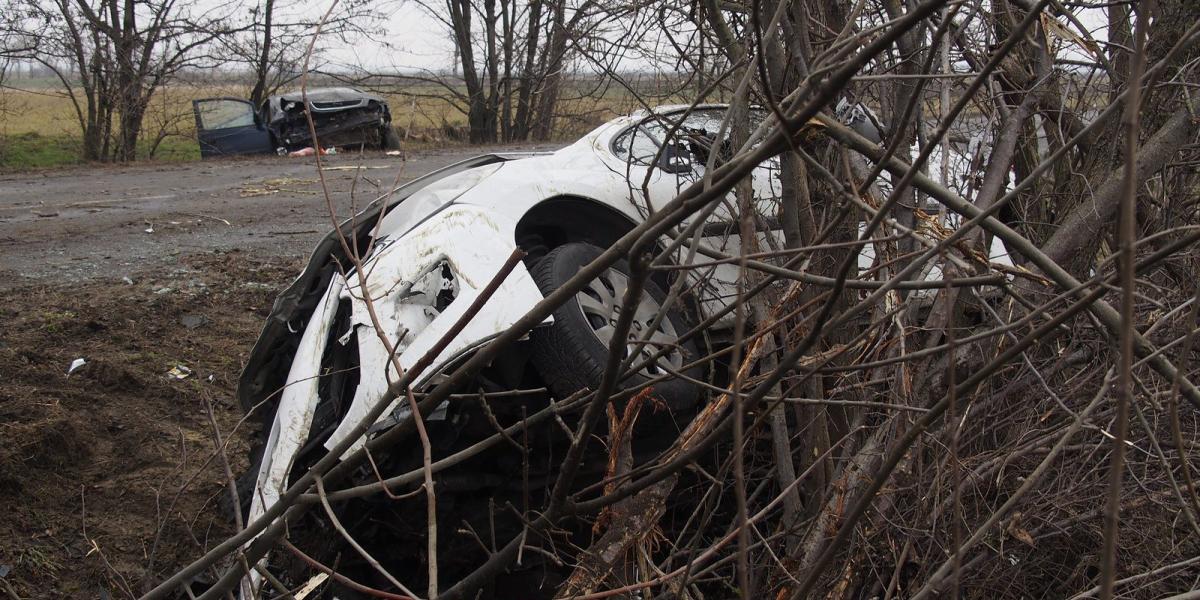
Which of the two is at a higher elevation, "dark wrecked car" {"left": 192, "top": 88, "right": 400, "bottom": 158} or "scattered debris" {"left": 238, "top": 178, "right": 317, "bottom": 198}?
"dark wrecked car" {"left": 192, "top": 88, "right": 400, "bottom": 158}

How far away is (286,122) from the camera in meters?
15.7

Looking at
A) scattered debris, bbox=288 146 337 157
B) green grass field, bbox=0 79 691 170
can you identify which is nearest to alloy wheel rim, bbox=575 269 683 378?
green grass field, bbox=0 79 691 170

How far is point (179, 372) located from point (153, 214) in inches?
164

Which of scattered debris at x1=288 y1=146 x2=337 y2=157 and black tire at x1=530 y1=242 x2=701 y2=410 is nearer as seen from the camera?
black tire at x1=530 y1=242 x2=701 y2=410

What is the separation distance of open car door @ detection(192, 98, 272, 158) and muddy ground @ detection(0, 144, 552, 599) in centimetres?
609

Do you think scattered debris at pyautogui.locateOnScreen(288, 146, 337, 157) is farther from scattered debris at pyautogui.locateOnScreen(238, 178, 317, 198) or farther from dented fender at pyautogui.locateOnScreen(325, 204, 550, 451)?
dented fender at pyautogui.locateOnScreen(325, 204, 550, 451)

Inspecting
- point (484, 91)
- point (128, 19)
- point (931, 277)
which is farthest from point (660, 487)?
point (484, 91)

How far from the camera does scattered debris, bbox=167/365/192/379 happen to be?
516 centimetres

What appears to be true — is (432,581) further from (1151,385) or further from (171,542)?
(171,542)

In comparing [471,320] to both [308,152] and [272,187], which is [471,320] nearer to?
[272,187]

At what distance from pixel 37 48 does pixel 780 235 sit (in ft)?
49.2

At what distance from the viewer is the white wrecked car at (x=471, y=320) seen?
3.19 m

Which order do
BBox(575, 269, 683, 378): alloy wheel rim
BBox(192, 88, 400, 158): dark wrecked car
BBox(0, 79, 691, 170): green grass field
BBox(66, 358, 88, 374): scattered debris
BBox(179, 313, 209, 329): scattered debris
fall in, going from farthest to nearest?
1. BBox(192, 88, 400, 158): dark wrecked car
2. BBox(0, 79, 691, 170): green grass field
3. BBox(179, 313, 209, 329): scattered debris
4. BBox(66, 358, 88, 374): scattered debris
5. BBox(575, 269, 683, 378): alloy wheel rim

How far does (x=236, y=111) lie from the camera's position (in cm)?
1573
